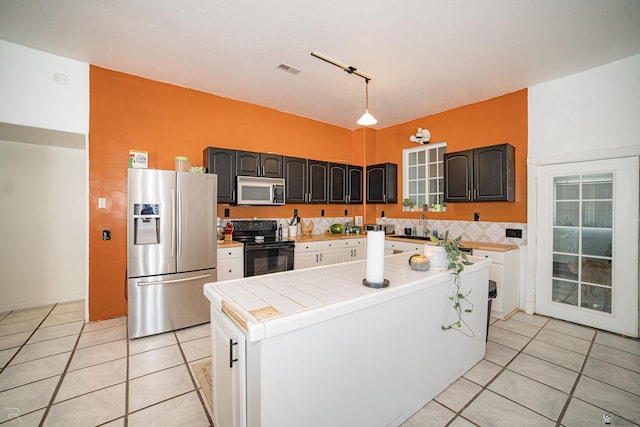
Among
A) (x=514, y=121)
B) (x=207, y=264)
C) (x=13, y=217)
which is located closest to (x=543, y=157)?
(x=514, y=121)

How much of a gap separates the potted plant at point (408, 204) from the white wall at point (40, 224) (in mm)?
5177

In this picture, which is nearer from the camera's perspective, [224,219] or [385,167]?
[224,219]

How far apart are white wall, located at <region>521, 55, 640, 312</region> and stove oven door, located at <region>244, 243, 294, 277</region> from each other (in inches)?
130

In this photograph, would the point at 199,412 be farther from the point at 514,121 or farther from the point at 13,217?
the point at 514,121

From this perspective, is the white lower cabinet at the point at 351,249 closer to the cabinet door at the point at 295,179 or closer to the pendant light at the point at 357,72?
the cabinet door at the point at 295,179

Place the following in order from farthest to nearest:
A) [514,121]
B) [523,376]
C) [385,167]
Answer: [385,167], [514,121], [523,376]

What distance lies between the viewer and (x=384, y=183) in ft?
17.3

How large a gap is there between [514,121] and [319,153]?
3125 mm

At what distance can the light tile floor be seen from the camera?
1836 millimetres

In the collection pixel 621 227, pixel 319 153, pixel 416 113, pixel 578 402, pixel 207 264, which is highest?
pixel 416 113

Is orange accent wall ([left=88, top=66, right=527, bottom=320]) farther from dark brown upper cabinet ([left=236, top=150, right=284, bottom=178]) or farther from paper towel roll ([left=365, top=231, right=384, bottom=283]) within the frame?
paper towel roll ([left=365, top=231, right=384, bottom=283])

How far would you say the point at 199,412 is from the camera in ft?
6.14

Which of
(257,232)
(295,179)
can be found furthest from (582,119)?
(257,232)

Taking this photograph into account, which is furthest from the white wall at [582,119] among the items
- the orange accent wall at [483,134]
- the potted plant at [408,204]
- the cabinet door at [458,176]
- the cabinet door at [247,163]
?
the cabinet door at [247,163]
